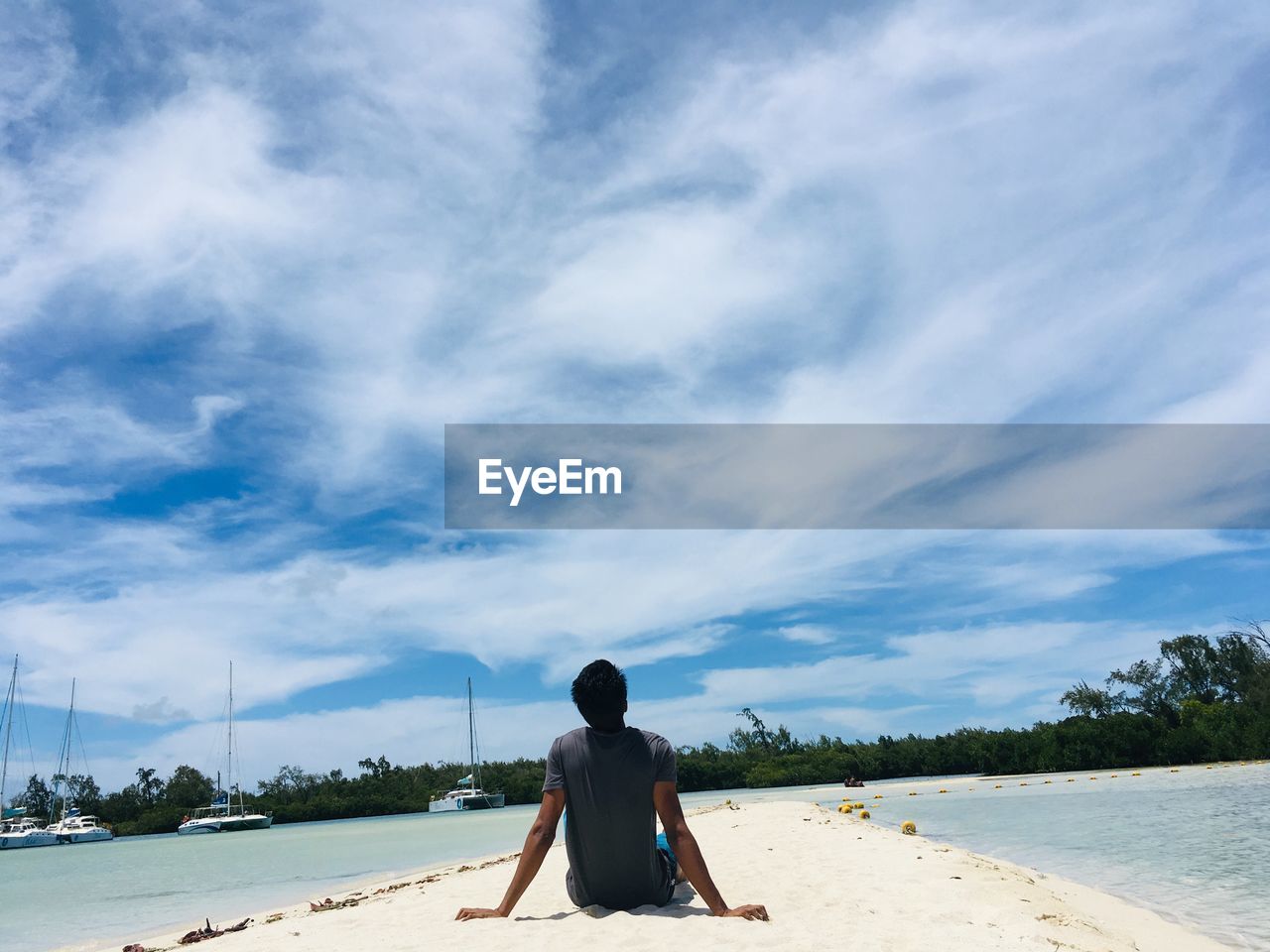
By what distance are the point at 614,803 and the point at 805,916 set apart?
199 centimetres

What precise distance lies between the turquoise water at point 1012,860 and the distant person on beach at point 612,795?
16.3 ft

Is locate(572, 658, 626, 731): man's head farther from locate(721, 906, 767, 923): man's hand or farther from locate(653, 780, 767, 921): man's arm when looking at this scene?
locate(721, 906, 767, 923): man's hand

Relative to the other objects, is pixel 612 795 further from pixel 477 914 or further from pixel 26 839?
pixel 26 839

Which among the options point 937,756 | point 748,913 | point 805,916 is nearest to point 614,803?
point 748,913

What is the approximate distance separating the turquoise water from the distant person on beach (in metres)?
4.96

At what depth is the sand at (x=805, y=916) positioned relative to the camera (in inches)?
194

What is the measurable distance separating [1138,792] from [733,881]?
83.7 ft

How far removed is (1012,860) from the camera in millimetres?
11859

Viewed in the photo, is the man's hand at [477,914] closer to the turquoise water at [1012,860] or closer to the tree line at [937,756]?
the turquoise water at [1012,860]

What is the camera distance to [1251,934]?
6.78 m

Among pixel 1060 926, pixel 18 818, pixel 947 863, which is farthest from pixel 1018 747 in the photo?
pixel 18 818

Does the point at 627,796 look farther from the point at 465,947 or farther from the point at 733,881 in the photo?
the point at 733,881

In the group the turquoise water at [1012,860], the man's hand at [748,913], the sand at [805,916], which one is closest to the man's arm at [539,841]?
the sand at [805,916]

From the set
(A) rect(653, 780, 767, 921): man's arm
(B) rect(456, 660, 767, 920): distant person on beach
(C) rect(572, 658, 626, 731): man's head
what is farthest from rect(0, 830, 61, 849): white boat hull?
(A) rect(653, 780, 767, 921): man's arm
